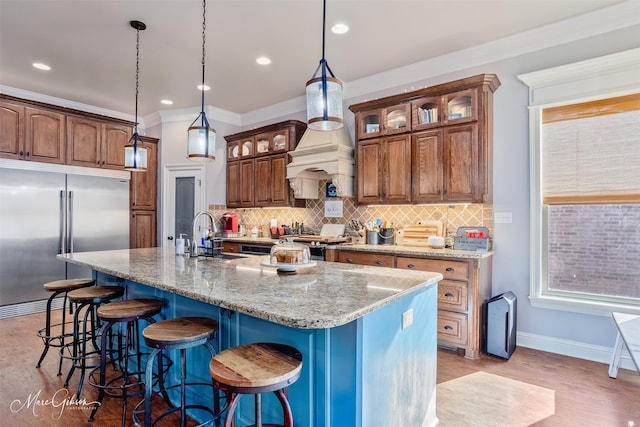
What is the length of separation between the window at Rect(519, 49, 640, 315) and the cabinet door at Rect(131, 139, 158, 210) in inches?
217

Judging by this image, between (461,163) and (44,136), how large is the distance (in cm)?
529

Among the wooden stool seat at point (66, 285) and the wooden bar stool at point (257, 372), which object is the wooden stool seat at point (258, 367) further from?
the wooden stool seat at point (66, 285)

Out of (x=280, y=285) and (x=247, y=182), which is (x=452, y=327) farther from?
(x=247, y=182)

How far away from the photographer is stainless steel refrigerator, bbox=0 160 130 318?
4246 mm

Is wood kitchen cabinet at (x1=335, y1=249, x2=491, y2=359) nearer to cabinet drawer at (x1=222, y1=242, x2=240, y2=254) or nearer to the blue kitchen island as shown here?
the blue kitchen island

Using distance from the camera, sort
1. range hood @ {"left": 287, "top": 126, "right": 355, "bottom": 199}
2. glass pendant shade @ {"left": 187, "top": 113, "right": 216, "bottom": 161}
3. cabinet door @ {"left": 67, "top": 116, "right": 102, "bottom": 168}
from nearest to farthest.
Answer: glass pendant shade @ {"left": 187, "top": 113, "right": 216, "bottom": 161}, range hood @ {"left": 287, "top": 126, "right": 355, "bottom": 199}, cabinet door @ {"left": 67, "top": 116, "right": 102, "bottom": 168}

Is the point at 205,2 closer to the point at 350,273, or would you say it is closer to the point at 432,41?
the point at 432,41

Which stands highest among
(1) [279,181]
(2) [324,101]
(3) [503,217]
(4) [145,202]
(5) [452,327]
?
(2) [324,101]

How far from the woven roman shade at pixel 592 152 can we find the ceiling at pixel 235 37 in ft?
2.82

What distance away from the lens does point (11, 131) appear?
4336 mm

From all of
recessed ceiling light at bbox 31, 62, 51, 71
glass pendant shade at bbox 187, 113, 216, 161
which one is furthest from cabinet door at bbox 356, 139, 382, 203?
recessed ceiling light at bbox 31, 62, 51, 71

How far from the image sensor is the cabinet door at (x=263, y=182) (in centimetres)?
Result: 520

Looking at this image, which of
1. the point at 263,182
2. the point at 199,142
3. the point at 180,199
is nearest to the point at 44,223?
the point at 180,199

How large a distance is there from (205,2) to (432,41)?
220 centimetres
